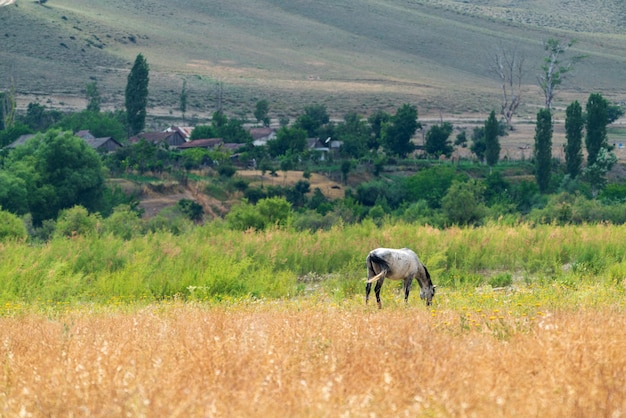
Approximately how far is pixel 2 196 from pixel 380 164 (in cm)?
3364

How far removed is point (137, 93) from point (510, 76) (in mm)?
73884

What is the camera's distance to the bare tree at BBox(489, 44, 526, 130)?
421 feet

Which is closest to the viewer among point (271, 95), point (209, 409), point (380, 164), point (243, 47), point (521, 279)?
point (209, 409)

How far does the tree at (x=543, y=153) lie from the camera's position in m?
67.5

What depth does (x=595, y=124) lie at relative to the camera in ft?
242

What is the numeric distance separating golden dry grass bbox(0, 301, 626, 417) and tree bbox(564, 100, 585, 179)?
61966 mm

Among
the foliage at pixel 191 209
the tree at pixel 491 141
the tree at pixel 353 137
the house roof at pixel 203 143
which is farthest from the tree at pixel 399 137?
the foliage at pixel 191 209

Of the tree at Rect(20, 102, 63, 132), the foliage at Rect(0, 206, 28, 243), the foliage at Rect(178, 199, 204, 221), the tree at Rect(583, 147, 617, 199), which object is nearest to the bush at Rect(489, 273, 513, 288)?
the foliage at Rect(0, 206, 28, 243)

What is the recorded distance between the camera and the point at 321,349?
8648mm

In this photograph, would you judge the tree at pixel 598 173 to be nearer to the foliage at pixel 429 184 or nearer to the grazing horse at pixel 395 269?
the foliage at pixel 429 184

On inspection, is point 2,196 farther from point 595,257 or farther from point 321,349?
point 321,349

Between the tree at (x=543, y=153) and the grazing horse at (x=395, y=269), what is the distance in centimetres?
5430

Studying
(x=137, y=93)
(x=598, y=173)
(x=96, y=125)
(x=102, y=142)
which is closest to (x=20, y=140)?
(x=102, y=142)

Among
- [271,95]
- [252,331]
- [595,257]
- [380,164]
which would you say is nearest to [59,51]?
[271,95]
